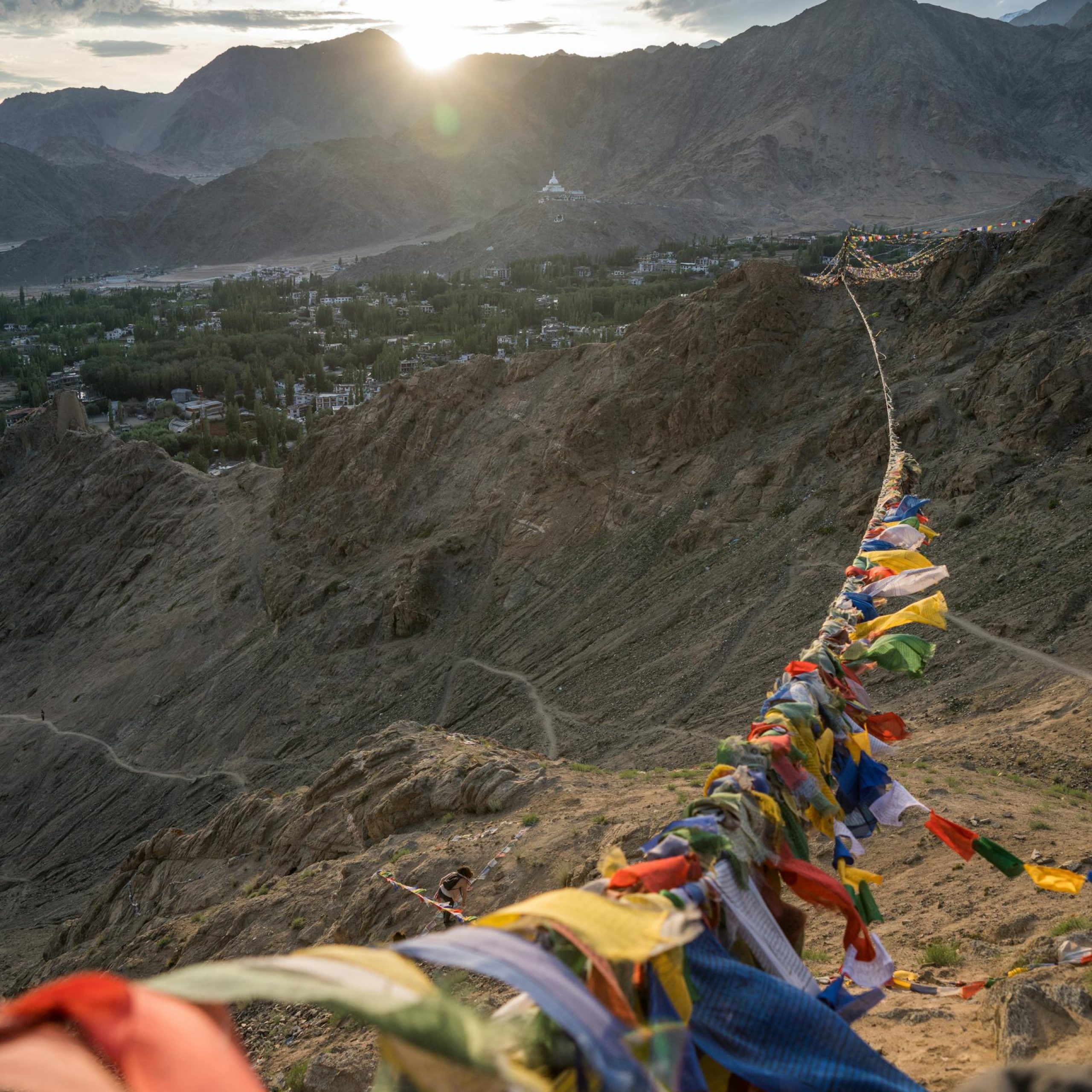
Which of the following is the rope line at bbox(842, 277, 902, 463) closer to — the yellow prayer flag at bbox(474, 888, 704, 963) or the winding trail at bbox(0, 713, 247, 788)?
the yellow prayer flag at bbox(474, 888, 704, 963)

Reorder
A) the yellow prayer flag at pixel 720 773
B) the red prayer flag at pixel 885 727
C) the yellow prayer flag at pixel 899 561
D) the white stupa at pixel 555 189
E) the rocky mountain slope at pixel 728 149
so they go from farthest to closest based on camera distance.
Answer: the white stupa at pixel 555 189 < the rocky mountain slope at pixel 728 149 < the yellow prayer flag at pixel 899 561 < the red prayer flag at pixel 885 727 < the yellow prayer flag at pixel 720 773

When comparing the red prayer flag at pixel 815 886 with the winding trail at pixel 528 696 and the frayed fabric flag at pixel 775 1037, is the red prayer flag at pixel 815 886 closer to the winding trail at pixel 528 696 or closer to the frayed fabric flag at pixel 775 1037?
the frayed fabric flag at pixel 775 1037

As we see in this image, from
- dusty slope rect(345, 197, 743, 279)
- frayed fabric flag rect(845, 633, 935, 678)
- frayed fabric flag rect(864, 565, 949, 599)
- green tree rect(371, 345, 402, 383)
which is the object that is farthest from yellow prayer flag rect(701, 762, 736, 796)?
dusty slope rect(345, 197, 743, 279)

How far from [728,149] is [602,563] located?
117523 mm

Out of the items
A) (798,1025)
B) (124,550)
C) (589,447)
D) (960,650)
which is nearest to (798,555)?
(960,650)

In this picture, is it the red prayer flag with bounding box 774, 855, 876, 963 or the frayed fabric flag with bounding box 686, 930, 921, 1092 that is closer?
the frayed fabric flag with bounding box 686, 930, 921, 1092

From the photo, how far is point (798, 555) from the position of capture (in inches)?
755

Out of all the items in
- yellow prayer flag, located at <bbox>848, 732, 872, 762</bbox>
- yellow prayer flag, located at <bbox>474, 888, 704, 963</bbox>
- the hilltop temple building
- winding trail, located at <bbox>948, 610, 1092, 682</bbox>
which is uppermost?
the hilltop temple building

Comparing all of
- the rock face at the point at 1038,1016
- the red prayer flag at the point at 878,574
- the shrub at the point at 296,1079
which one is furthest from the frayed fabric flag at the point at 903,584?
the shrub at the point at 296,1079

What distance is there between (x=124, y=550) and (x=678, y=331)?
875 inches

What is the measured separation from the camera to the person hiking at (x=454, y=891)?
27.1 ft

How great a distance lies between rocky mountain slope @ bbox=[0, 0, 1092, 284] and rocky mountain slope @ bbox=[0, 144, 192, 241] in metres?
22.3

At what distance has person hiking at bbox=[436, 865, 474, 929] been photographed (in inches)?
325

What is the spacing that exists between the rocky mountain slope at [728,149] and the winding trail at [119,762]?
3657 inches
